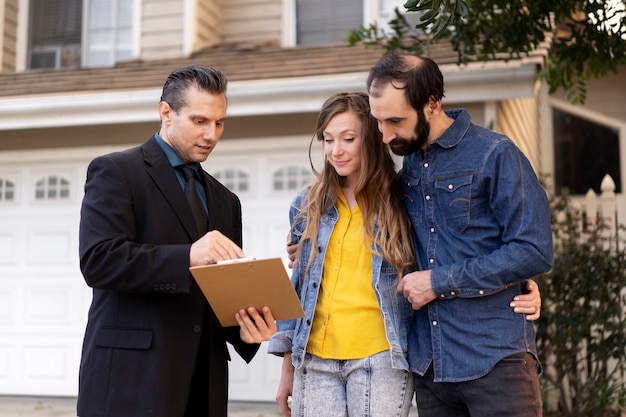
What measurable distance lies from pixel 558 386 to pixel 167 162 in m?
4.66

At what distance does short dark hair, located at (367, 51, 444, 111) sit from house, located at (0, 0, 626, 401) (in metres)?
3.76

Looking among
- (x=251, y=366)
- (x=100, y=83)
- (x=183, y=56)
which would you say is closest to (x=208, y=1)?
(x=183, y=56)

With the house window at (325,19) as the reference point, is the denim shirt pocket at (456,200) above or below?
below

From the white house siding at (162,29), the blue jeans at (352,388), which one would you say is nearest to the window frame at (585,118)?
the white house siding at (162,29)

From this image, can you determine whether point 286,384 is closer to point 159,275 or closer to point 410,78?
point 159,275

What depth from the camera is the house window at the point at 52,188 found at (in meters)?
7.77

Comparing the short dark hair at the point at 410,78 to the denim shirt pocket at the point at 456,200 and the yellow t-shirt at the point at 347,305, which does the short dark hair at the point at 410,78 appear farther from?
the yellow t-shirt at the point at 347,305

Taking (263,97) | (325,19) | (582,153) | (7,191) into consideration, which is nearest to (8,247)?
(7,191)

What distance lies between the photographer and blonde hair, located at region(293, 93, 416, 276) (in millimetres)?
2760

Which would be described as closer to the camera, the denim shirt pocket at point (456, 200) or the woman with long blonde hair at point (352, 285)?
the denim shirt pocket at point (456, 200)

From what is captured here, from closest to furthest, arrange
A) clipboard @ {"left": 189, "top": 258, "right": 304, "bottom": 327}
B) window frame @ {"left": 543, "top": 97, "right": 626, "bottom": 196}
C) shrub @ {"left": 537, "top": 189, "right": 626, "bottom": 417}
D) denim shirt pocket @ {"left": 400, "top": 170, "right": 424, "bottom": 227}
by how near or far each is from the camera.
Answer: clipboard @ {"left": 189, "top": 258, "right": 304, "bottom": 327}, denim shirt pocket @ {"left": 400, "top": 170, "right": 424, "bottom": 227}, shrub @ {"left": 537, "top": 189, "right": 626, "bottom": 417}, window frame @ {"left": 543, "top": 97, "right": 626, "bottom": 196}

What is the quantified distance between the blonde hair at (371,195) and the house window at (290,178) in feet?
14.0

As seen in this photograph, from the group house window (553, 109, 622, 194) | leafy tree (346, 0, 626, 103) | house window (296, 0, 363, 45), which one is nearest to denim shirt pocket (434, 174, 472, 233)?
leafy tree (346, 0, 626, 103)

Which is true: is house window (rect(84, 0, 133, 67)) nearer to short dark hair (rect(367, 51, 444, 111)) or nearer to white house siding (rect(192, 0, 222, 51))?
white house siding (rect(192, 0, 222, 51))
